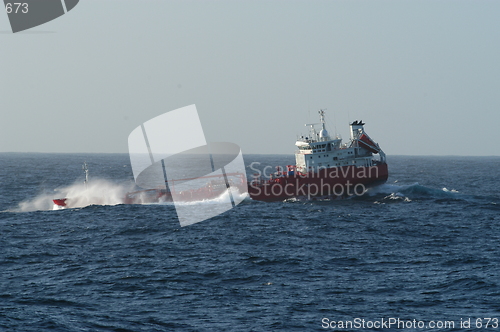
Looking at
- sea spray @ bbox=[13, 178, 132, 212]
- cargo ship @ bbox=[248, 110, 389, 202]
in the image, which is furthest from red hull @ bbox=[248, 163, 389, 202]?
sea spray @ bbox=[13, 178, 132, 212]

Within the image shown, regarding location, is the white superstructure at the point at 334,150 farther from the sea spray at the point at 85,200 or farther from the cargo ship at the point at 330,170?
the sea spray at the point at 85,200

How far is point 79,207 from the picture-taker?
55438 mm

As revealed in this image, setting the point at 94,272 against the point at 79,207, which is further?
the point at 79,207

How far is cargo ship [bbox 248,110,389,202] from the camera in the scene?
186 ft

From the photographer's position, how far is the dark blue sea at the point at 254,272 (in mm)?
20141

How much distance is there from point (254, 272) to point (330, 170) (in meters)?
31.5

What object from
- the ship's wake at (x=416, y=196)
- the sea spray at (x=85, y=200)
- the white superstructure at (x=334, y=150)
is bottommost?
the ship's wake at (x=416, y=196)

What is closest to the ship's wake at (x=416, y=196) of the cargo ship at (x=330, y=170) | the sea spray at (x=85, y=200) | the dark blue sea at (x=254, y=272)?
the cargo ship at (x=330, y=170)

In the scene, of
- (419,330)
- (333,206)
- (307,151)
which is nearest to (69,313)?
(419,330)

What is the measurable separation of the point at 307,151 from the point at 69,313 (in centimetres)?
4107

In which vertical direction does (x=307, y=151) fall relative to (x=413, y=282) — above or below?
above

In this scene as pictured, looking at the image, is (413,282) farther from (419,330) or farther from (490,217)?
(490,217)

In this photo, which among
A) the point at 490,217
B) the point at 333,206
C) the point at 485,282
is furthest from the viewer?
the point at 333,206

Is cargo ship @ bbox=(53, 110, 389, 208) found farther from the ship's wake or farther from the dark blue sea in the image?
the dark blue sea
